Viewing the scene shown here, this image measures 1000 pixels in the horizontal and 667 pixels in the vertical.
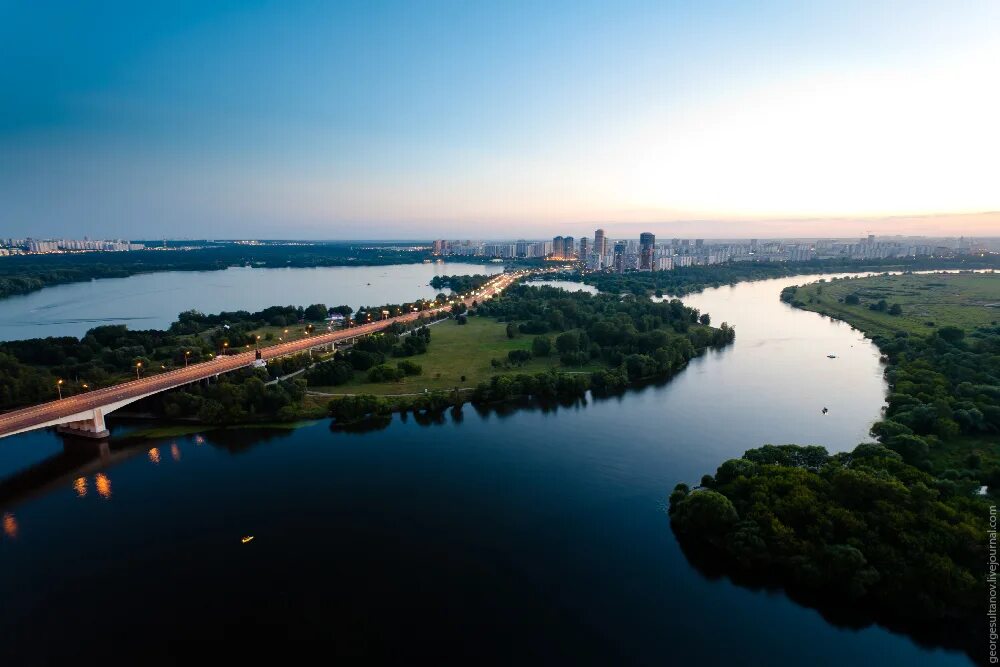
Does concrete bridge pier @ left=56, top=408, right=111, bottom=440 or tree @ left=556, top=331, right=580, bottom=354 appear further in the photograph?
tree @ left=556, top=331, right=580, bottom=354

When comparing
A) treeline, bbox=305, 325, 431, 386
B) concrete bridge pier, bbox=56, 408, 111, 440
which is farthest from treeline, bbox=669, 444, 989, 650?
concrete bridge pier, bbox=56, 408, 111, 440

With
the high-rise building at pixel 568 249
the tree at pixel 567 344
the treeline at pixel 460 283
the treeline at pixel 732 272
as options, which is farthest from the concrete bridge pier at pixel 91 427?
the high-rise building at pixel 568 249

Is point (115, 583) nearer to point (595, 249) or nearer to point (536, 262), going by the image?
point (536, 262)

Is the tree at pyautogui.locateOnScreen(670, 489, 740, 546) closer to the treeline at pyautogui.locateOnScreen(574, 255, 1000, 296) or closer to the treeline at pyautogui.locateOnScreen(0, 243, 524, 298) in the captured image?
the treeline at pyautogui.locateOnScreen(574, 255, 1000, 296)

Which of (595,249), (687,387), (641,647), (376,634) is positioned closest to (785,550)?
(641,647)

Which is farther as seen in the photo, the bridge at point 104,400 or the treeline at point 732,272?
the treeline at point 732,272

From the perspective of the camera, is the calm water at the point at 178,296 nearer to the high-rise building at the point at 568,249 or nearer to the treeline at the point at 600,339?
the treeline at the point at 600,339
